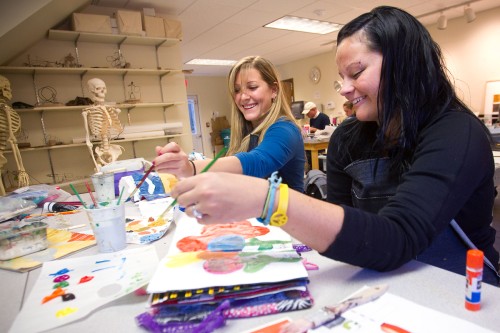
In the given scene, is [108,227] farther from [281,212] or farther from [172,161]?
[281,212]

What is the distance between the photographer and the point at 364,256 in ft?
1.94

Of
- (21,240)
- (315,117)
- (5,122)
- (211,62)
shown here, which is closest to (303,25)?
(315,117)

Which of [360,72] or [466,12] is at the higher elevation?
[466,12]

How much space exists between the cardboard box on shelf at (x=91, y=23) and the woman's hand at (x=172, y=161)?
9.87ft

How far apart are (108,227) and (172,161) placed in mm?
358

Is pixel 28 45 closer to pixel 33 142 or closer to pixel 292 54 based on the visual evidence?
pixel 33 142

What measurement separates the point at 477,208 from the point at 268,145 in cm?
79

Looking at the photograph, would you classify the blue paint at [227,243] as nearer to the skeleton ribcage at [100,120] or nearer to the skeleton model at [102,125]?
the skeleton model at [102,125]

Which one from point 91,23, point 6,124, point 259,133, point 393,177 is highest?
point 91,23

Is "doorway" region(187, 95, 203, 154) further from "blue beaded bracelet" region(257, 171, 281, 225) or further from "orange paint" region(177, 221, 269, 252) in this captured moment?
"blue beaded bracelet" region(257, 171, 281, 225)

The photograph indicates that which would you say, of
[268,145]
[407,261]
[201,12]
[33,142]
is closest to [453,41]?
[201,12]

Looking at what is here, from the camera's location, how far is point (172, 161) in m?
1.13

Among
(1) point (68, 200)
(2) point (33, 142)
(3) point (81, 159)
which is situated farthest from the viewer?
(3) point (81, 159)

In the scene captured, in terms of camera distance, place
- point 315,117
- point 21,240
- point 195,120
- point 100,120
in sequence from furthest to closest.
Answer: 1. point 195,120
2. point 315,117
3. point 100,120
4. point 21,240
